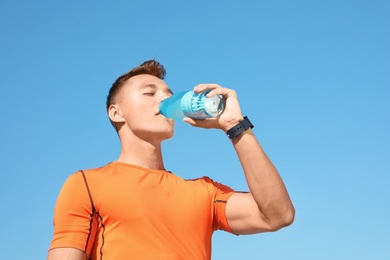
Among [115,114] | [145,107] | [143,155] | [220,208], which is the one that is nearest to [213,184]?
[220,208]

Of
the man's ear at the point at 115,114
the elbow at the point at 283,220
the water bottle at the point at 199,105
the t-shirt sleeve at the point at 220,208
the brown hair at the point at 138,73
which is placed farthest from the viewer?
the brown hair at the point at 138,73

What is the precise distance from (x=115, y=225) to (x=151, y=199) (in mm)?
383

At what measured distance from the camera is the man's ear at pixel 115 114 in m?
5.84

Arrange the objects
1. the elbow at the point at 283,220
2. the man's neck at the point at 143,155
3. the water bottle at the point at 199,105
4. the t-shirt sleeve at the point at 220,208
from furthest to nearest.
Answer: the man's neck at the point at 143,155 → the t-shirt sleeve at the point at 220,208 → the water bottle at the point at 199,105 → the elbow at the point at 283,220

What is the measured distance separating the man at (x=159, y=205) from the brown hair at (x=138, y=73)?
0.67 m

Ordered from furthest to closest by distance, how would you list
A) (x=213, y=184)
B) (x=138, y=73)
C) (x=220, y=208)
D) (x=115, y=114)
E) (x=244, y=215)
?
(x=138, y=73)
(x=115, y=114)
(x=213, y=184)
(x=220, y=208)
(x=244, y=215)

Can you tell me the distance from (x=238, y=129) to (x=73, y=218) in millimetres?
1594

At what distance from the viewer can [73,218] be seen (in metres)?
4.89

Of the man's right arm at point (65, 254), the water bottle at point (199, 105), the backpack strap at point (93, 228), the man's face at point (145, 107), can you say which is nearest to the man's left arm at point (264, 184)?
the water bottle at point (199, 105)

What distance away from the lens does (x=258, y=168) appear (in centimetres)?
487

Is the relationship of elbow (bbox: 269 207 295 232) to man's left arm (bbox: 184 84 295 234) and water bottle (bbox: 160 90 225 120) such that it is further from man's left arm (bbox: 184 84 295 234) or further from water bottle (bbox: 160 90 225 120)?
water bottle (bbox: 160 90 225 120)

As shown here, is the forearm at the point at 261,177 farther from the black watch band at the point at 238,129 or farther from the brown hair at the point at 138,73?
the brown hair at the point at 138,73

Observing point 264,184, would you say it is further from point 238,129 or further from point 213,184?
point 213,184

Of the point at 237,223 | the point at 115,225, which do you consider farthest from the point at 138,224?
the point at 237,223
